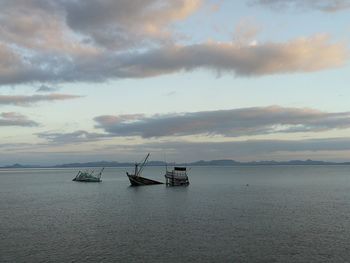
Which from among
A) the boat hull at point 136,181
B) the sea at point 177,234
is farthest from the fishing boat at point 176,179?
the sea at point 177,234

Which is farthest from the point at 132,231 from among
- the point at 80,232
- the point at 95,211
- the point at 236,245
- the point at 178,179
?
the point at 178,179

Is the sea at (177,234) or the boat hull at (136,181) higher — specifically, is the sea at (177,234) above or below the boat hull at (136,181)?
below

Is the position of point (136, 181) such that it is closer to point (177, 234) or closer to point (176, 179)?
point (176, 179)

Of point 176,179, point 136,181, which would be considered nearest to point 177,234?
point 176,179

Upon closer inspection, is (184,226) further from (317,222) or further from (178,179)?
(178,179)

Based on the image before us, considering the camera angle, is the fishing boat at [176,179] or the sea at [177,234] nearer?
the sea at [177,234]

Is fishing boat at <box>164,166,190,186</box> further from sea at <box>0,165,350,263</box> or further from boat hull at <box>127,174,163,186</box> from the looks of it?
sea at <box>0,165,350,263</box>

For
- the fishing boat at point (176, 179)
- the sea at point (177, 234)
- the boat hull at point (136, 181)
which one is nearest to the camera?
the sea at point (177, 234)

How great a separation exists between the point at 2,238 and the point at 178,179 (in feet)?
367

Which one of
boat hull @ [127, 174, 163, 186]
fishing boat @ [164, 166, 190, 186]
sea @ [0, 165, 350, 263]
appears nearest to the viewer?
sea @ [0, 165, 350, 263]

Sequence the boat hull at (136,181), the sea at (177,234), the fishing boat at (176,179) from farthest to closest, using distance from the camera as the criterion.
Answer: the boat hull at (136,181) → the fishing boat at (176,179) → the sea at (177,234)

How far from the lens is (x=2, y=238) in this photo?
55750 millimetres

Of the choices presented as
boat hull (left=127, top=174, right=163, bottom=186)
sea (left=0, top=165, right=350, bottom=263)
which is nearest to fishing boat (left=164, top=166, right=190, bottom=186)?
boat hull (left=127, top=174, right=163, bottom=186)

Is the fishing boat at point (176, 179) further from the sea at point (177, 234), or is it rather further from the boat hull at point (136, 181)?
the sea at point (177, 234)
